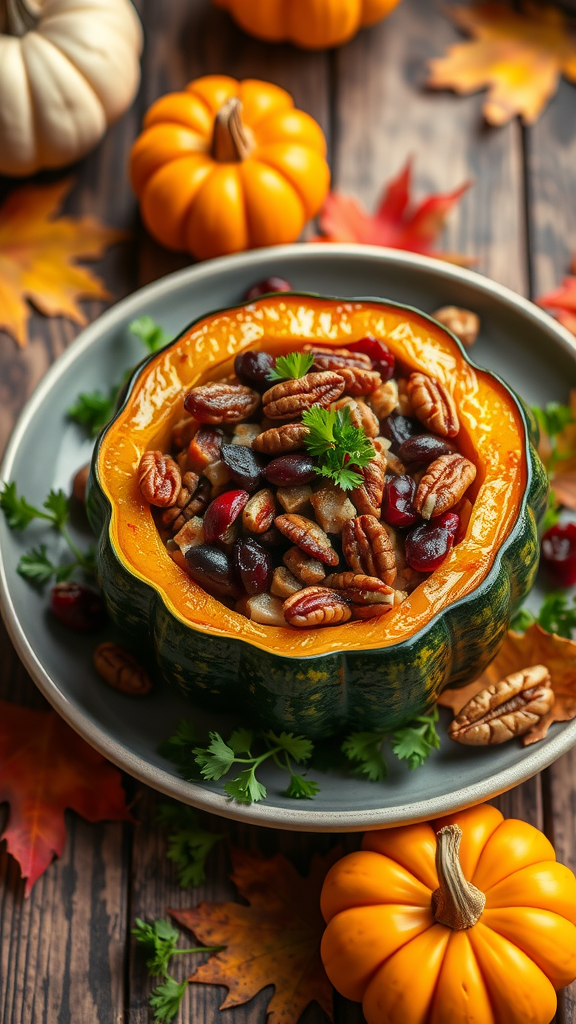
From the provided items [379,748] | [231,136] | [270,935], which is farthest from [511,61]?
[270,935]

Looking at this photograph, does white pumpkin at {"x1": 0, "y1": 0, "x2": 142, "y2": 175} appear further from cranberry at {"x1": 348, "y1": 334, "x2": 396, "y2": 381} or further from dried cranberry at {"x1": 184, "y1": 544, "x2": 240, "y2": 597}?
dried cranberry at {"x1": 184, "y1": 544, "x2": 240, "y2": 597}

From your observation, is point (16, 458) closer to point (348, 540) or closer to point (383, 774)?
point (348, 540)

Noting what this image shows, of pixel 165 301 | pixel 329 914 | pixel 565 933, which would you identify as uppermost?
pixel 165 301

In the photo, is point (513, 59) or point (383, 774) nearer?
point (383, 774)

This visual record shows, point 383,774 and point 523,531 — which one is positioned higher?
point 523,531

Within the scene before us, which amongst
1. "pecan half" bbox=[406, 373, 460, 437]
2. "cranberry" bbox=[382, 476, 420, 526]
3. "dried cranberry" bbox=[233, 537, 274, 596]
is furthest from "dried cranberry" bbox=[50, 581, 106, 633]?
"pecan half" bbox=[406, 373, 460, 437]

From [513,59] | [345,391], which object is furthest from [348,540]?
[513,59]
